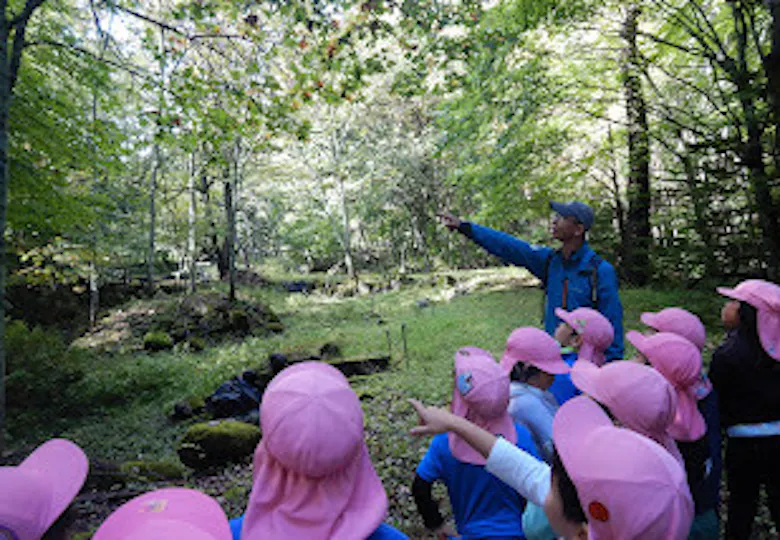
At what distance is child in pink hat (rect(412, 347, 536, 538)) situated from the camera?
6.12 ft

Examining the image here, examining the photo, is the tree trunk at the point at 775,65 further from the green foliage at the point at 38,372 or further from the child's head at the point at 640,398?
the green foliage at the point at 38,372

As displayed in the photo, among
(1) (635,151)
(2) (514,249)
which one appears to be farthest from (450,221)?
(1) (635,151)

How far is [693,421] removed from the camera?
2.29 meters

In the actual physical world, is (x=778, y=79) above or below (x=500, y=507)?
above

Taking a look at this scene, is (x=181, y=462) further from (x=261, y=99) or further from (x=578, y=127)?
(x=578, y=127)

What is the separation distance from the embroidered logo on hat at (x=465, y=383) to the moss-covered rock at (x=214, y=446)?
4.60 m

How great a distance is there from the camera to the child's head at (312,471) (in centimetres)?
136

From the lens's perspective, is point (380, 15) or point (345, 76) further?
point (345, 76)

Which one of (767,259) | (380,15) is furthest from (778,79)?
(380,15)

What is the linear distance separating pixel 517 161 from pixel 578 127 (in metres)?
2.90

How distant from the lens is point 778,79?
4.29 m

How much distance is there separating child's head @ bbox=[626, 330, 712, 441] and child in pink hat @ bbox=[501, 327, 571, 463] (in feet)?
1.66

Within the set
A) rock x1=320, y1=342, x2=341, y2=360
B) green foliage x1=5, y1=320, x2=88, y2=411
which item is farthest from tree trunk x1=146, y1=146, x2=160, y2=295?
rock x1=320, y1=342, x2=341, y2=360

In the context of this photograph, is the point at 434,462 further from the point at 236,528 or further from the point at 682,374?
the point at 682,374
